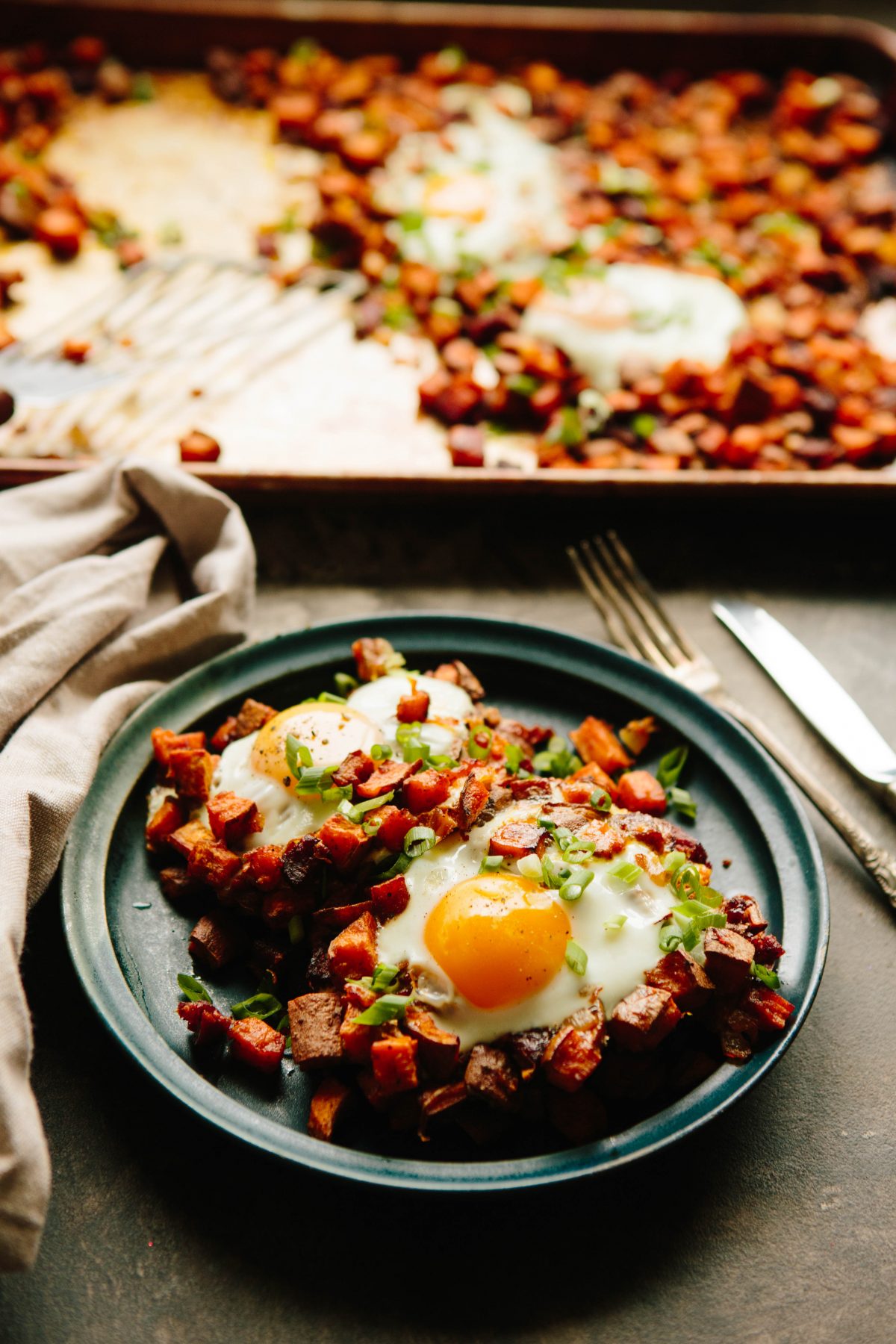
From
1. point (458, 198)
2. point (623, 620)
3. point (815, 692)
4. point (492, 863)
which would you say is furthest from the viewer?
point (458, 198)

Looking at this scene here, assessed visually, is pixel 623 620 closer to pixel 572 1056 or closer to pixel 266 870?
pixel 266 870

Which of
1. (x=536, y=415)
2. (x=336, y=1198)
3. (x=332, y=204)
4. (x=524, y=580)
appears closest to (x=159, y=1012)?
(x=336, y=1198)

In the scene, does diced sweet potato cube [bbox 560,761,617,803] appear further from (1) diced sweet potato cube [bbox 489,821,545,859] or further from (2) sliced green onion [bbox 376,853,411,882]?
(2) sliced green onion [bbox 376,853,411,882]

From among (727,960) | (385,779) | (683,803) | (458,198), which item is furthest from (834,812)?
(458,198)

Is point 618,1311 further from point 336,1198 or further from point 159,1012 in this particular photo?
point 159,1012

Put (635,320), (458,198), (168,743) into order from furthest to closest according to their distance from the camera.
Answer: (458,198) < (635,320) < (168,743)

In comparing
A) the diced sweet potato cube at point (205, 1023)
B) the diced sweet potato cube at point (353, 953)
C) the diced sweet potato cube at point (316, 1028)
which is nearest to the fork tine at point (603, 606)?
the diced sweet potato cube at point (353, 953)

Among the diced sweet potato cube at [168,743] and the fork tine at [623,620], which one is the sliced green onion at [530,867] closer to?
the diced sweet potato cube at [168,743]
